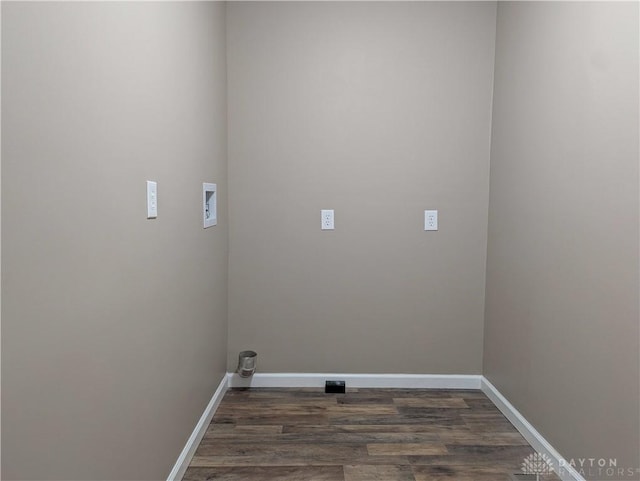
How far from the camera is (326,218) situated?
2656mm

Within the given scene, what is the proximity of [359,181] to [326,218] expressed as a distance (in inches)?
11.8

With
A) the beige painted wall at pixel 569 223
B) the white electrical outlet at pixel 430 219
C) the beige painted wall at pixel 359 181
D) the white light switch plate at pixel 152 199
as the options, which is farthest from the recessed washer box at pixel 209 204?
the beige painted wall at pixel 569 223

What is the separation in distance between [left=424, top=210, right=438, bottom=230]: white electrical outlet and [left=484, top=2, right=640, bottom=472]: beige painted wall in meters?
0.34

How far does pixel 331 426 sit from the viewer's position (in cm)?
226

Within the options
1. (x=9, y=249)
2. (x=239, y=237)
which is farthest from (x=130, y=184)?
(x=239, y=237)

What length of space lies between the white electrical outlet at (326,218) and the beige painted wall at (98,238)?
Answer: 2.86 ft

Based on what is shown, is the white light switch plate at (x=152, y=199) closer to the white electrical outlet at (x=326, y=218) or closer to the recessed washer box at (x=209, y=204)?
the recessed washer box at (x=209, y=204)

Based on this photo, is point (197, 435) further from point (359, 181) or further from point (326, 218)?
point (359, 181)

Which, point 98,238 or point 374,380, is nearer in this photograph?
point 98,238

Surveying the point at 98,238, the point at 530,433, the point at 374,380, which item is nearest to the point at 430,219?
the point at 374,380

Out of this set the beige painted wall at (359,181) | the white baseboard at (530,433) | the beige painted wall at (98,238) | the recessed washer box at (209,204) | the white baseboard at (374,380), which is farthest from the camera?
the white baseboard at (374,380)

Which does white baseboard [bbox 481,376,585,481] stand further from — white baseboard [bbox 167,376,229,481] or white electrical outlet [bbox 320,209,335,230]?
white baseboard [bbox 167,376,229,481]

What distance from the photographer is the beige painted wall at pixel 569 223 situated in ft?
4.91

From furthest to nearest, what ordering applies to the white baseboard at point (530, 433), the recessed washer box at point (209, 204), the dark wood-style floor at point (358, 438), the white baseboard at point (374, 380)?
1. the white baseboard at point (374, 380)
2. the recessed washer box at point (209, 204)
3. the dark wood-style floor at point (358, 438)
4. the white baseboard at point (530, 433)
